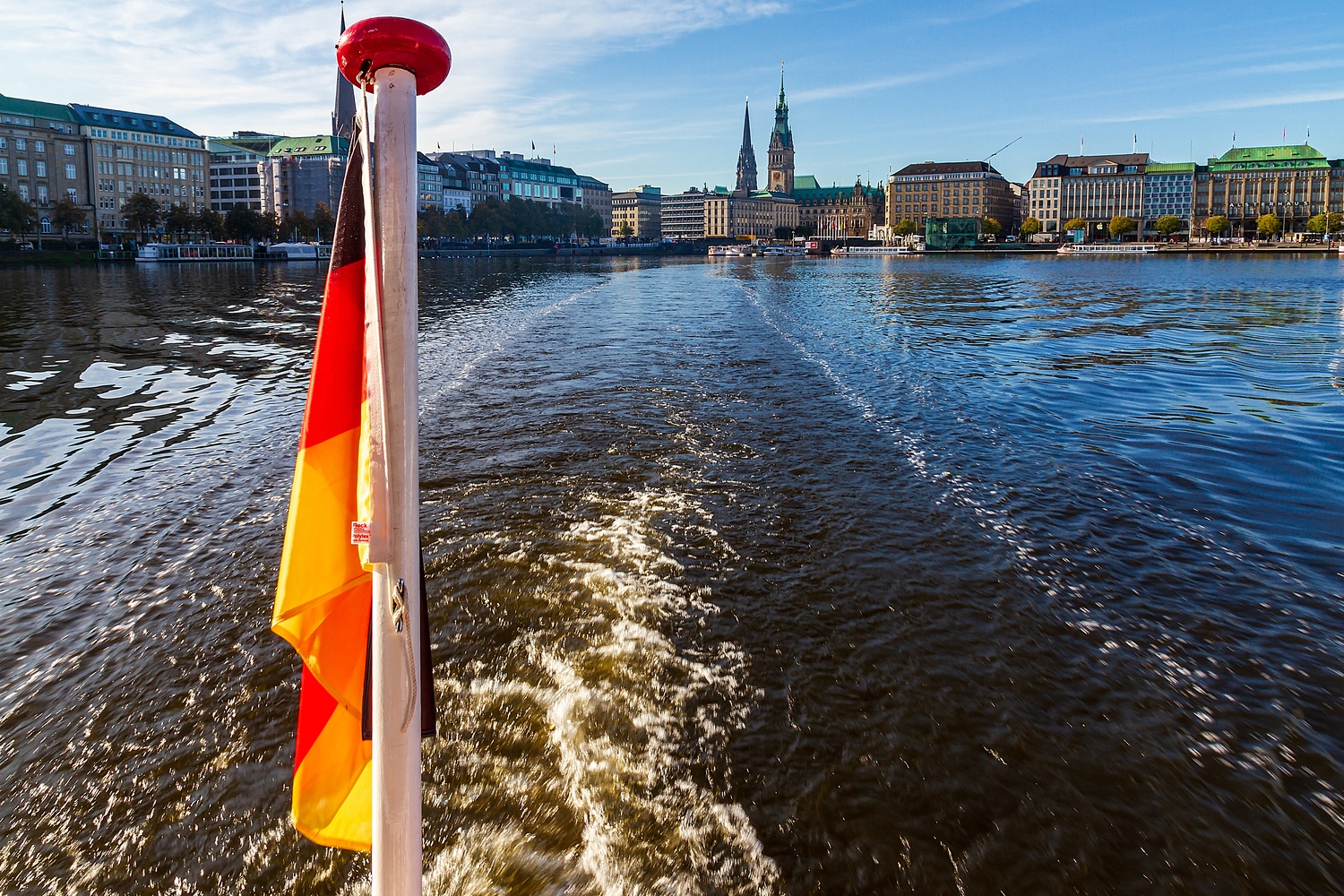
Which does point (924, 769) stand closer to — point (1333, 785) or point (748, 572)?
point (1333, 785)

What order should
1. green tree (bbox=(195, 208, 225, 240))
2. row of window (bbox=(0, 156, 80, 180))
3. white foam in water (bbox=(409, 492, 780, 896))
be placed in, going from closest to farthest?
1. white foam in water (bbox=(409, 492, 780, 896))
2. green tree (bbox=(195, 208, 225, 240))
3. row of window (bbox=(0, 156, 80, 180))

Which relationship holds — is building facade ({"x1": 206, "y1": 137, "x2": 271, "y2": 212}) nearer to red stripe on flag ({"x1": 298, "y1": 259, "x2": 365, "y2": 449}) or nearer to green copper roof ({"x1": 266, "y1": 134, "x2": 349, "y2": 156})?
green copper roof ({"x1": 266, "y1": 134, "x2": 349, "y2": 156})

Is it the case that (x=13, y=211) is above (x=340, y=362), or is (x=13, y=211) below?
above

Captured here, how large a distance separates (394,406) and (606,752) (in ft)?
12.0

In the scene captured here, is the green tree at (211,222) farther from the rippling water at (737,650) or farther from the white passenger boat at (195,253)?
the rippling water at (737,650)

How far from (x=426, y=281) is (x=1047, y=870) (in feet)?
239

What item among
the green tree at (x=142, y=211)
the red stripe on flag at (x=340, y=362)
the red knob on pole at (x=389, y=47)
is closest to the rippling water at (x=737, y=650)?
the red stripe on flag at (x=340, y=362)

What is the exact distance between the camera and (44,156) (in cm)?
13300

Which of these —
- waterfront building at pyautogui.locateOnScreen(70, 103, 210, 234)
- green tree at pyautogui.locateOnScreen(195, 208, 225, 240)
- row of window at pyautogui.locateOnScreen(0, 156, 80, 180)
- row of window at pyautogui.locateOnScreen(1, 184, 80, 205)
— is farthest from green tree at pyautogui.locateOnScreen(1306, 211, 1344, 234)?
row of window at pyautogui.locateOnScreen(0, 156, 80, 180)

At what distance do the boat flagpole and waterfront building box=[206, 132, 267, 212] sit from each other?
652 feet

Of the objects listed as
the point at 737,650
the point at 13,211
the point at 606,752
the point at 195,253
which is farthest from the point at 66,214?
the point at 606,752

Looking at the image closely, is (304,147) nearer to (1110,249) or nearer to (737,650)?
(1110,249)

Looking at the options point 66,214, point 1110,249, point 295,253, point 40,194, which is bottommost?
point 295,253

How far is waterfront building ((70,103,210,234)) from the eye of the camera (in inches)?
5458
